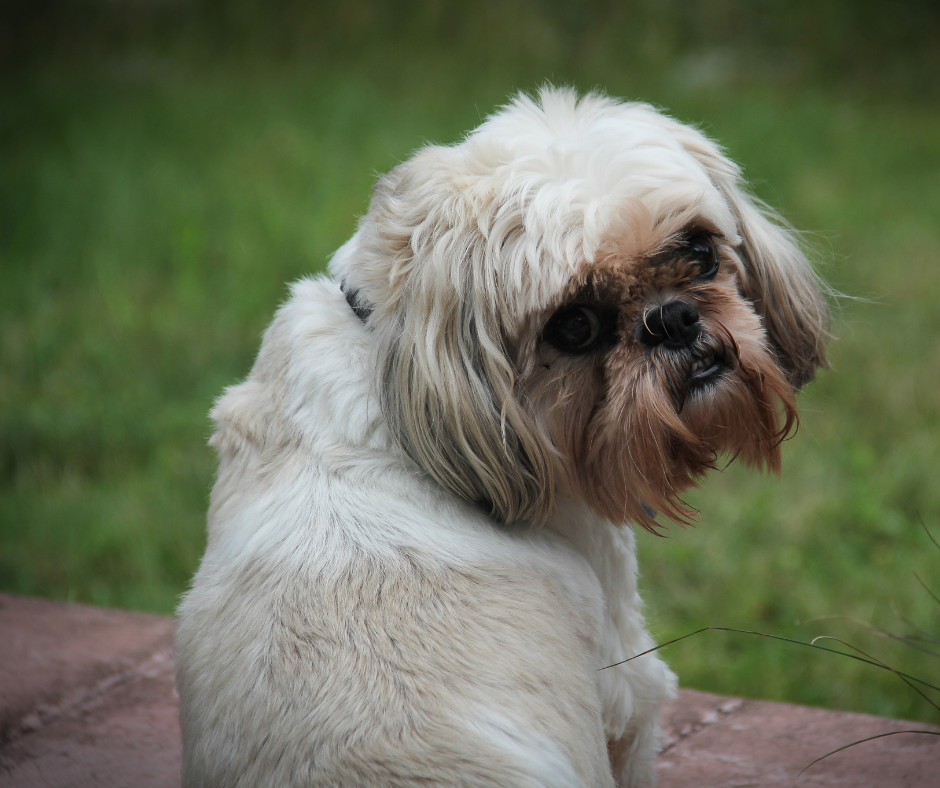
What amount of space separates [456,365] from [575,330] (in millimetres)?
291

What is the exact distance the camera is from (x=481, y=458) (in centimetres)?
222

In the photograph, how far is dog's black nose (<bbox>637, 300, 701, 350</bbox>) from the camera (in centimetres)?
222

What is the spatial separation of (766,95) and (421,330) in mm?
10578

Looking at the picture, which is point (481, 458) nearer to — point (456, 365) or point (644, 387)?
point (456, 365)

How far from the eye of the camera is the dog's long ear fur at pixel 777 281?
262 centimetres

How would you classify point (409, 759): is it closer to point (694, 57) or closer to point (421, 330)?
point (421, 330)

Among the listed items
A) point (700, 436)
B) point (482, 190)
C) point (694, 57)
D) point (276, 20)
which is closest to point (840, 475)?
point (700, 436)

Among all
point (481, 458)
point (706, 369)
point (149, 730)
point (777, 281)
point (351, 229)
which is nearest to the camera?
point (481, 458)

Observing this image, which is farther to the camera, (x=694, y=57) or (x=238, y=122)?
(x=694, y=57)

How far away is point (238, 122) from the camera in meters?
10.1

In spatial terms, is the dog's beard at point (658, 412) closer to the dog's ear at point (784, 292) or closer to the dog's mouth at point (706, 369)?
the dog's mouth at point (706, 369)

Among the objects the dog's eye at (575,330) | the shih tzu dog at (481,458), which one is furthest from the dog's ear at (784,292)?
the dog's eye at (575,330)

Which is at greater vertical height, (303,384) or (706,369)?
(706,369)

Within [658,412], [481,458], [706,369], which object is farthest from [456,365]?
[706,369]
